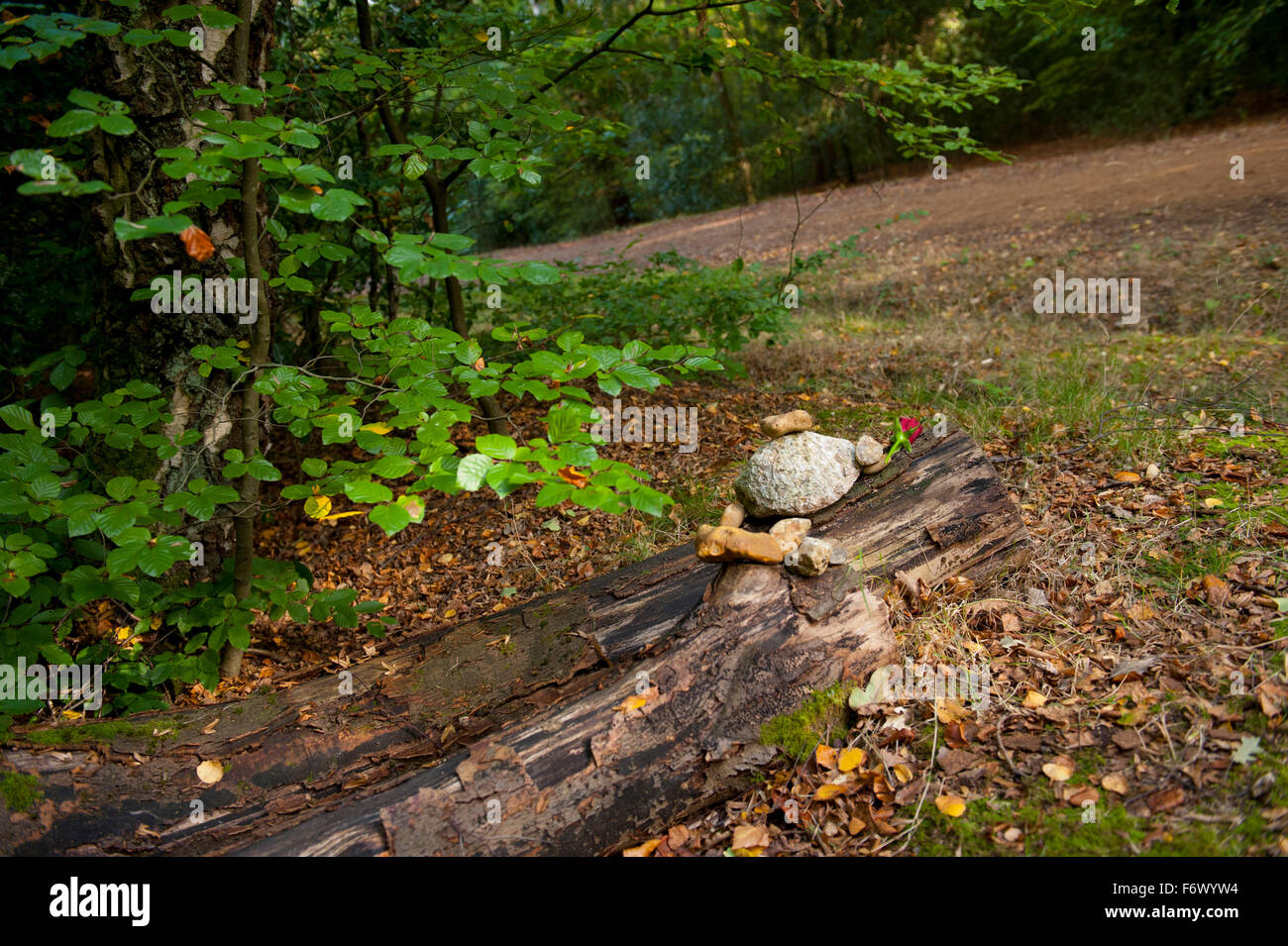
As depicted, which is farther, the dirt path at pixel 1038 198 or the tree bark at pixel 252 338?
the dirt path at pixel 1038 198

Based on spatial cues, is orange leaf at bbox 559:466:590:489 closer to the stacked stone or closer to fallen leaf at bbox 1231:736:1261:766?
the stacked stone

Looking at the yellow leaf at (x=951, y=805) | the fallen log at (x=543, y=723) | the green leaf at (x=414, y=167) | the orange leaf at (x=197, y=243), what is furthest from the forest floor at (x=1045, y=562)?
the green leaf at (x=414, y=167)

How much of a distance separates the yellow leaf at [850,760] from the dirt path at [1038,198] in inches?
230

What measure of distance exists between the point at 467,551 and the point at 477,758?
6.55 ft

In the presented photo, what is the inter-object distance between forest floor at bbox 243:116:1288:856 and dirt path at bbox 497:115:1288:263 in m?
1.19

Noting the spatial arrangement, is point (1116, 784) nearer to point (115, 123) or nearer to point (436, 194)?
point (115, 123)

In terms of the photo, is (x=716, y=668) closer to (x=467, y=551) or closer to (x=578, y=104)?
(x=467, y=551)

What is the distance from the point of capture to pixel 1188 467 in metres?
3.43

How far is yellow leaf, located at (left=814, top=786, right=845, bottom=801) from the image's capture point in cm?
224

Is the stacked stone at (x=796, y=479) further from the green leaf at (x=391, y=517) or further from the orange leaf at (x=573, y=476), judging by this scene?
the green leaf at (x=391, y=517)

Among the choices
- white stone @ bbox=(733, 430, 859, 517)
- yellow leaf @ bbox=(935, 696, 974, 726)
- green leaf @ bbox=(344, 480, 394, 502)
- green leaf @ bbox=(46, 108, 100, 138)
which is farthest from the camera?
white stone @ bbox=(733, 430, 859, 517)

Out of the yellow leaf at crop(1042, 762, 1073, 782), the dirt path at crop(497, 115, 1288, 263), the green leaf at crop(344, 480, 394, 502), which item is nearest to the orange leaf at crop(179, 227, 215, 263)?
the green leaf at crop(344, 480, 394, 502)

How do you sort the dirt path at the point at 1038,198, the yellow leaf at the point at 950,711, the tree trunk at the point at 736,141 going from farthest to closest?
the tree trunk at the point at 736,141, the dirt path at the point at 1038,198, the yellow leaf at the point at 950,711

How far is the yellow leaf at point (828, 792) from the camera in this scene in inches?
88.0
